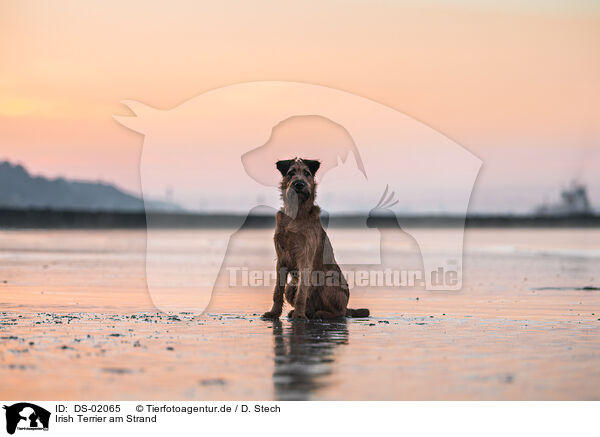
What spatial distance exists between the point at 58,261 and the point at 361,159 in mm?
12647

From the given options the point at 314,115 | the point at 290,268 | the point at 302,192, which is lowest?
the point at 290,268

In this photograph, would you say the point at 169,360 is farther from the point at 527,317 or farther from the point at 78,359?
the point at 527,317

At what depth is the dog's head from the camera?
39.9ft

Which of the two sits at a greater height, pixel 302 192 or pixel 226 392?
pixel 302 192

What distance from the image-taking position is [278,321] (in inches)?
471

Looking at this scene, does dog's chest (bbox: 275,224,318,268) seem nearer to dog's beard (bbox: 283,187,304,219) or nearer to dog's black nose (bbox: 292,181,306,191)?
dog's beard (bbox: 283,187,304,219)

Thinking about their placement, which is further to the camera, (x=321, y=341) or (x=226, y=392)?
(x=321, y=341)

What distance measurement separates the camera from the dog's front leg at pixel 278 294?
1229 centimetres

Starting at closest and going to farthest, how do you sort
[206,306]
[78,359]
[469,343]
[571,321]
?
1. [78,359]
2. [469,343]
3. [571,321]
4. [206,306]

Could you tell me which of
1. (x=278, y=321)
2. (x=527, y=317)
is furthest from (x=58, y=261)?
(x=527, y=317)
